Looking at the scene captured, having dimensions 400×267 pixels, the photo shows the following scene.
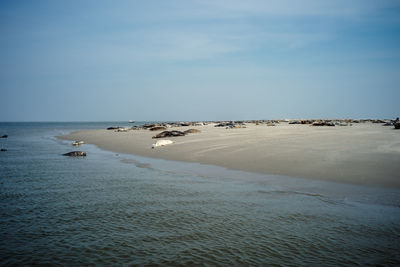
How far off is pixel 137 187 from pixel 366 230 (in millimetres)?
5224

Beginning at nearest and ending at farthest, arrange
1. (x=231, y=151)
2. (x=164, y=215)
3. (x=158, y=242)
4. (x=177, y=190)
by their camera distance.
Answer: (x=158, y=242)
(x=164, y=215)
(x=177, y=190)
(x=231, y=151)

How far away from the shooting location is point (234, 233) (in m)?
4.02

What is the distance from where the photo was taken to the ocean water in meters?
3.36

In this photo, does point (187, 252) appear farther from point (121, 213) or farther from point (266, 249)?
point (121, 213)

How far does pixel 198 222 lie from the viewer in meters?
4.49

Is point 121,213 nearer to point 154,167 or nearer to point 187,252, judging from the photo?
point 187,252

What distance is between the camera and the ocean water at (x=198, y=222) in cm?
336

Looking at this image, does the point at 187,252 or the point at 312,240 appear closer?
the point at 187,252

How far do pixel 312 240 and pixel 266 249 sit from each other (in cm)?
78

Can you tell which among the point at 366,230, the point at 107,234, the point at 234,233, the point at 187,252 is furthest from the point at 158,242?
the point at 366,230

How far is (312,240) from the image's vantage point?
3781 mm

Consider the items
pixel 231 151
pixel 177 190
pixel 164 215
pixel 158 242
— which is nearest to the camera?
pixel 158 242

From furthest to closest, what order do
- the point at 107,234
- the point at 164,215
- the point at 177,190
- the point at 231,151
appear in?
the point at 231,151
the point at 177,190
the point at 164,215
the point at 107,234

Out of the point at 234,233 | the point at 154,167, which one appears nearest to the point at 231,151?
the point at 154,167
